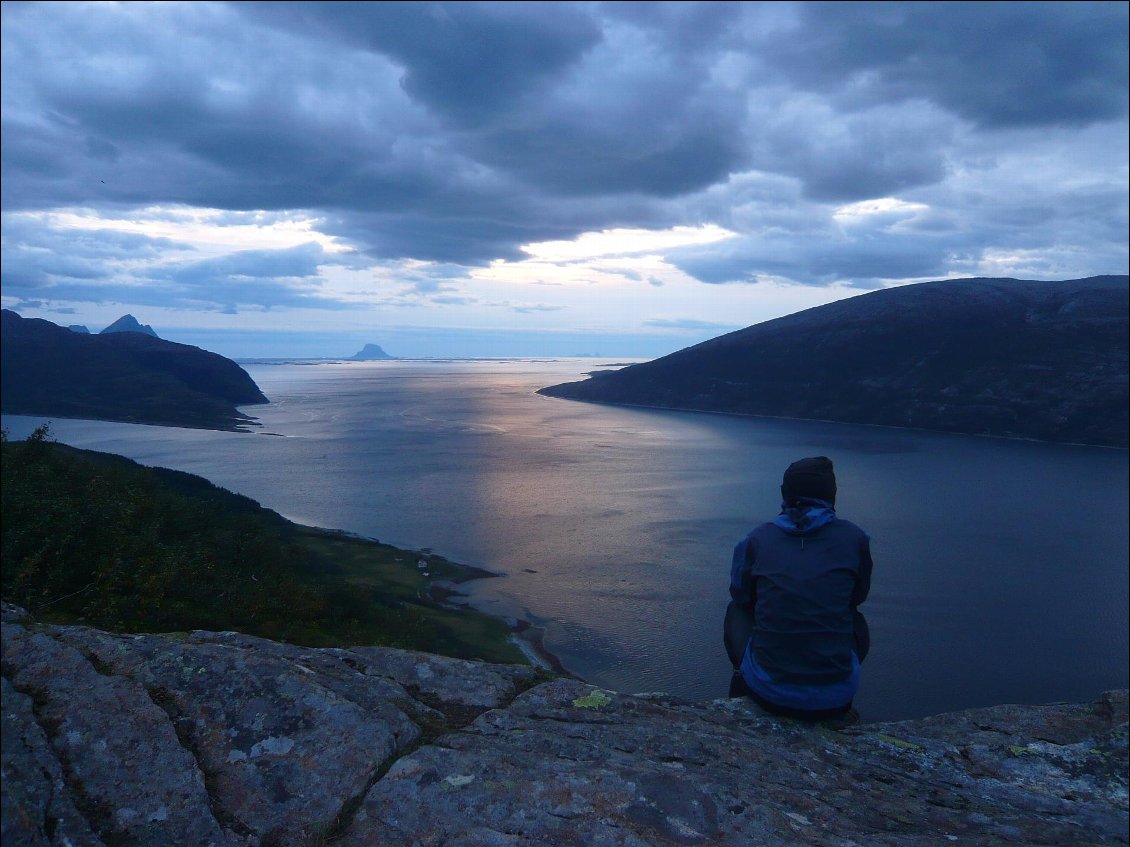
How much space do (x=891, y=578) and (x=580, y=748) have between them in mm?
39400

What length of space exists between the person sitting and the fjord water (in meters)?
19.4

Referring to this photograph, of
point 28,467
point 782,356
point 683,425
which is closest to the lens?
point 28,467

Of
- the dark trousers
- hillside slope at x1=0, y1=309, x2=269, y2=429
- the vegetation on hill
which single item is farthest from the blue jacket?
hillside slope at x1=0, y1=309, x2=269, y2=429

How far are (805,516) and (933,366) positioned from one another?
479 ft

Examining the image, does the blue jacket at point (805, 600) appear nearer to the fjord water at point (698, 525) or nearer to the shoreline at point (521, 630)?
the shoreline at point (521, 630)

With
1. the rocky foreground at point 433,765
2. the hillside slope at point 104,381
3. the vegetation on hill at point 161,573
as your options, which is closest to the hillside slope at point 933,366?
the hillside slope at point 104,381

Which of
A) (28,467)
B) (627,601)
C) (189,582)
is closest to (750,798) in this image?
(189,582)

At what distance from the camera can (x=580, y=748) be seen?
3.97 m

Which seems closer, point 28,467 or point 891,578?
point 28,467

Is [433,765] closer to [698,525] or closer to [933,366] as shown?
[698,525]

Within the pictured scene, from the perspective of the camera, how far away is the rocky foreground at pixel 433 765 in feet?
9.37

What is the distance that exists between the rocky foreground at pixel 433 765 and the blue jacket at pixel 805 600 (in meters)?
0.31

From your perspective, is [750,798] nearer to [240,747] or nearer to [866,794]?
[866,794]

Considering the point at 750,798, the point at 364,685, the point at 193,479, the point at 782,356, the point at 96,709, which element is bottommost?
the point at 193,479
